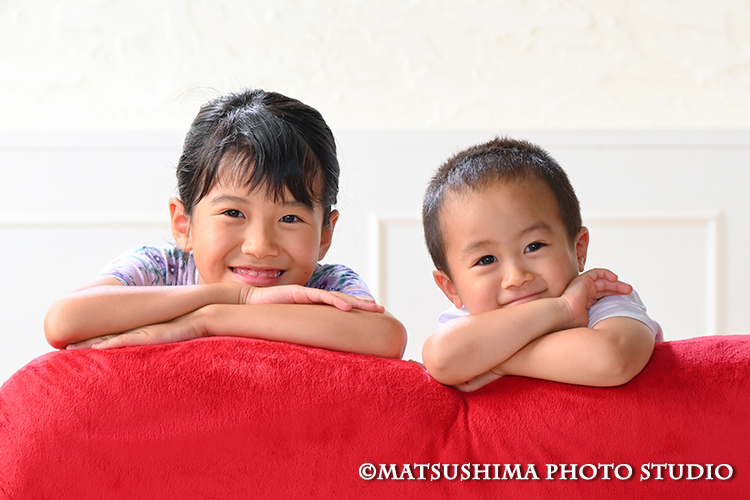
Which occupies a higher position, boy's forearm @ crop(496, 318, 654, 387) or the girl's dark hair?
the girl's dark hair

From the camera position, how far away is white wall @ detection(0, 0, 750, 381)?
2.09m

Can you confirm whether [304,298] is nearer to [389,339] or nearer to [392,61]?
[389,339]

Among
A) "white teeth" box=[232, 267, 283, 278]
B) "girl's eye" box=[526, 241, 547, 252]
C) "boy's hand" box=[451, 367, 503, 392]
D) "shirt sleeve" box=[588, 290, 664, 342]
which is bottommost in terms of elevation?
"boy's hand" box=[451, 367, 503, 392]

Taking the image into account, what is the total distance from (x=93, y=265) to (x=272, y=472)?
1.62 meters

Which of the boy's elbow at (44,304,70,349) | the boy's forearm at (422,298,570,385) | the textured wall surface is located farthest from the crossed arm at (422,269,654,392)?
the textured wall surface

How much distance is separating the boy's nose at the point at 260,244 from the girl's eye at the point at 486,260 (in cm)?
31

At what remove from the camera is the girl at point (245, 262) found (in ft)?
2.88

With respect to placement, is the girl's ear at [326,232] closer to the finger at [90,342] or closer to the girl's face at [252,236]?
the girl's face at [252,236]

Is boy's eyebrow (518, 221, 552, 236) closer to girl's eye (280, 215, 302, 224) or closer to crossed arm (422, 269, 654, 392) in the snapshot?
crossed arm (422, 269, 654, 392)

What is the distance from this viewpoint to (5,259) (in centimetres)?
211

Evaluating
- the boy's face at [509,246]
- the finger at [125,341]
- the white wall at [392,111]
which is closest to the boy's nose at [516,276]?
the boy's face at [509,246]

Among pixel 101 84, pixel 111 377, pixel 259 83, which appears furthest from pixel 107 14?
pixel 111 377

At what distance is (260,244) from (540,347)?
1.48ft

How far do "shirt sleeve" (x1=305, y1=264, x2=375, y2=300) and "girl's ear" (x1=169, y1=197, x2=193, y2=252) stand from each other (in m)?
0.23
